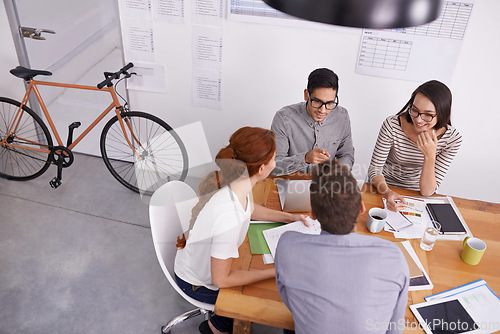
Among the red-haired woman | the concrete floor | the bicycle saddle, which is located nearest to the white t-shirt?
the red-haired woman

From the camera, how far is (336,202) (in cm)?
129

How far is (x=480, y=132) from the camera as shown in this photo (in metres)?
2.75

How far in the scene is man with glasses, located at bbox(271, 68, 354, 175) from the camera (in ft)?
7.13

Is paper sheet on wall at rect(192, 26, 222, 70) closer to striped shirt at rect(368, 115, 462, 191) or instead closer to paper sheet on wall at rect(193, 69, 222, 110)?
paper sheet on wall at rect(193, 69, 222, 110)

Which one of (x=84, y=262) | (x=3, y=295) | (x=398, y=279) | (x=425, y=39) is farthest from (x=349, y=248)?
(x=3, y=295)

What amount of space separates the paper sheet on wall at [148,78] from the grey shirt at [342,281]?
2072 mm

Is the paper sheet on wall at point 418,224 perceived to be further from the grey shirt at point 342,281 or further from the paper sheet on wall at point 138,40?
the paper sheet on wall at point 138,40

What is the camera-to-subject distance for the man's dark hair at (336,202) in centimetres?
129

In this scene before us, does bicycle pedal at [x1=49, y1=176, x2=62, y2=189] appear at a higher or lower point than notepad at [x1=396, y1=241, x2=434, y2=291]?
lower

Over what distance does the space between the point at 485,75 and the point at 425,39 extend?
1.46 feet

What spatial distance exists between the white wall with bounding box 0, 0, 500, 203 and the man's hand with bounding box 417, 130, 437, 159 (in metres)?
0.73

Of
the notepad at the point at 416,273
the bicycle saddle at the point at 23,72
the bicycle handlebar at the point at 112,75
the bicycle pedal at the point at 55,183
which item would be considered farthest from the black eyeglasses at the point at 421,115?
the bicycle pedal at the point at 55,183

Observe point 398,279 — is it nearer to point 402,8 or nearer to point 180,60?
point 402,8

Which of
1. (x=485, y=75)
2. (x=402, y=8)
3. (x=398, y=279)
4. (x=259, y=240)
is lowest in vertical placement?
(x=259, y=240)
